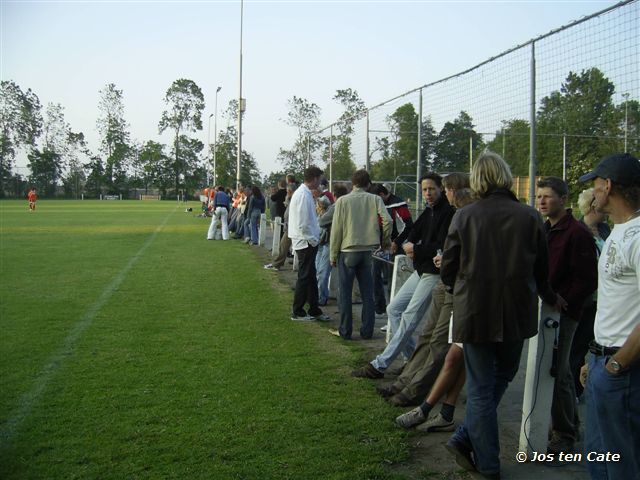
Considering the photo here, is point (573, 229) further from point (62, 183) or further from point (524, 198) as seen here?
point (62, 183)

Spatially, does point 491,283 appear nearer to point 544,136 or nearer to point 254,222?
point 544,136

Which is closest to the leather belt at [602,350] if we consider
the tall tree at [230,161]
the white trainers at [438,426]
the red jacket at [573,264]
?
the red jacket at [573,264]

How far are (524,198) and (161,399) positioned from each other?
4.25 m

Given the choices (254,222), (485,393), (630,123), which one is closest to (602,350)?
(485,393)

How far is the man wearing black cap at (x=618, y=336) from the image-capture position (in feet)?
9.25

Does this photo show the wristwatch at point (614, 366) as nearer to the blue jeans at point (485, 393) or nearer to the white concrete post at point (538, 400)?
the blue jeans at point (485, 393)

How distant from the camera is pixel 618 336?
2.91 meters

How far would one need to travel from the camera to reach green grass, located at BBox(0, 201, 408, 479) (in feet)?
14.1

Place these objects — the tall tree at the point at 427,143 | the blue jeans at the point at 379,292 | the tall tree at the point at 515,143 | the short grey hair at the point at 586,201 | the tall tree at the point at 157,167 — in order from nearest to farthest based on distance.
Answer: the short grey hair at the point at 586,201 < the tall tree at the point at 515,143 < the tall tree at the point at 427,143 < the blue jeans at the point at 379,292 < the tall tree at the point at 157,167

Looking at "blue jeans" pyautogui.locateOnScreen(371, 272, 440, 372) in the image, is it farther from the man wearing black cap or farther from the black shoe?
the man wearing black cap

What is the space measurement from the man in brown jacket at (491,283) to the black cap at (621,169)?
2.89 ft

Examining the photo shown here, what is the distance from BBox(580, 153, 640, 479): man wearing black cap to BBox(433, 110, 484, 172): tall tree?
5.33 meters

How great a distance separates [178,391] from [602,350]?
3.80m

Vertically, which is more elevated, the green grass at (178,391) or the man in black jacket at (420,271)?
the man in black jacket at (420,271)
